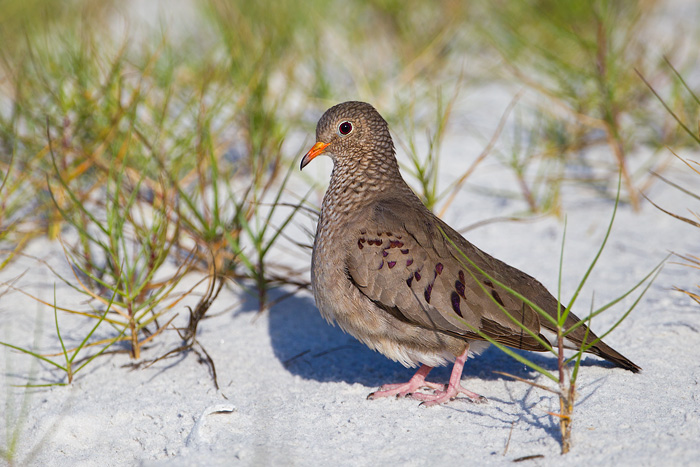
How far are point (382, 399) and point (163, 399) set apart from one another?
996 mm

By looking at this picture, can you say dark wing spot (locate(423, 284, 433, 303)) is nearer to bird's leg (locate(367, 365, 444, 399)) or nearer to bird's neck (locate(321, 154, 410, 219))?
bird's leg (locate(367, 365, 444, 399))

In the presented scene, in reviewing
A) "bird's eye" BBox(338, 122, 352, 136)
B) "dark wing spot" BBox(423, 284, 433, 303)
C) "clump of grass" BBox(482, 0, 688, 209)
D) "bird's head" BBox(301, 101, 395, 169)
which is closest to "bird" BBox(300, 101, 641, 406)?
"dark wing spot" BBox(423, 284, 433, 303)

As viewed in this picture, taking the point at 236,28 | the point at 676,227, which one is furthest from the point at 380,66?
the point at 676,227

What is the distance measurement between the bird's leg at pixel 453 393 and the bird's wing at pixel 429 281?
Answer: 0.18m

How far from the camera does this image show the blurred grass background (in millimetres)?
3932

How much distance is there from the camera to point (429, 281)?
298cm

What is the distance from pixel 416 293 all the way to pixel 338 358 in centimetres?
85

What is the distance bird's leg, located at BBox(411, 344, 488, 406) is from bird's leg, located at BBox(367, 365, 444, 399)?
5cm

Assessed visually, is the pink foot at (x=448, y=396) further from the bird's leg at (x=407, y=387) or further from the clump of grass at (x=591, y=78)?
the clump of grass at (x=591, y=78)

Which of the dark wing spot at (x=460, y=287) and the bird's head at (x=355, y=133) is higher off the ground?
the bird's head at (x=355, y=133)

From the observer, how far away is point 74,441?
2969 mm

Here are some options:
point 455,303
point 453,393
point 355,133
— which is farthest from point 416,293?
point 355,133

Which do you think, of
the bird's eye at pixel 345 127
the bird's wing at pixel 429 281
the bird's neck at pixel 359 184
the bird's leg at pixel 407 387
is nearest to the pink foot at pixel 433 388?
the bird's leg at pixel 407 387

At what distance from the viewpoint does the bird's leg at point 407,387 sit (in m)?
3.09
